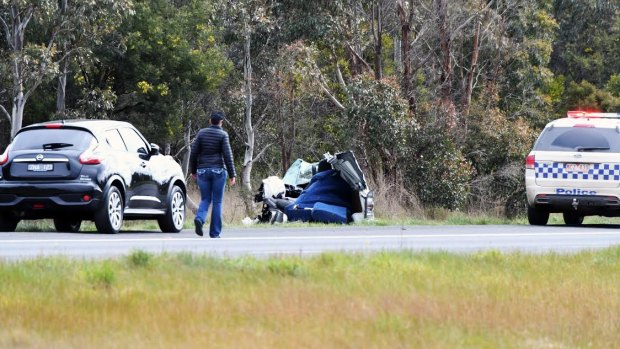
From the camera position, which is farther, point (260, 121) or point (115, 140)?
point (260, 121)

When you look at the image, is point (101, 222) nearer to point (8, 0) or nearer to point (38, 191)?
point (38, 191)

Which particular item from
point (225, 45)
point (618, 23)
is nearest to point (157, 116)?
point (225, 45)

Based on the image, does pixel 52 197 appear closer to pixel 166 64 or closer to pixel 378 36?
pixel 378 36

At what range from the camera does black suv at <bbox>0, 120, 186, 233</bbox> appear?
655 inches

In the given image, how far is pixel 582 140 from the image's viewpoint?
2078cm

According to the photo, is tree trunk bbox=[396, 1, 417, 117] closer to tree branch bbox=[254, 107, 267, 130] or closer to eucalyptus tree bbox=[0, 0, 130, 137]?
eucalyptus tree bbox=[0, 0, 130, 137]

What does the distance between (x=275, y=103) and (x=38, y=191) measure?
25555 mm

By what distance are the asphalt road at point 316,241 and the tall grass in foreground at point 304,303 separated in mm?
1707

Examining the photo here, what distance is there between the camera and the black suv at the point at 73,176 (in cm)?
1662

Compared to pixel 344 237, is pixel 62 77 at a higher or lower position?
higher

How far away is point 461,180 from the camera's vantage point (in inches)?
1236

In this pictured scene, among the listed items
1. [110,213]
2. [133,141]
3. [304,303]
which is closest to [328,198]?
[133,141]

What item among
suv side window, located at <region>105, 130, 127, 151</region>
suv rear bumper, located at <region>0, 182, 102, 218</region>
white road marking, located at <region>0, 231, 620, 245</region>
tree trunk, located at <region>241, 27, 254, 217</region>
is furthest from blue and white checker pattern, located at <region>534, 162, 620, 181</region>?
tree trunk, located at <region>241, 27, 254, 217</region>

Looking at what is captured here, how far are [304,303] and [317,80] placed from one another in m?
26.3
